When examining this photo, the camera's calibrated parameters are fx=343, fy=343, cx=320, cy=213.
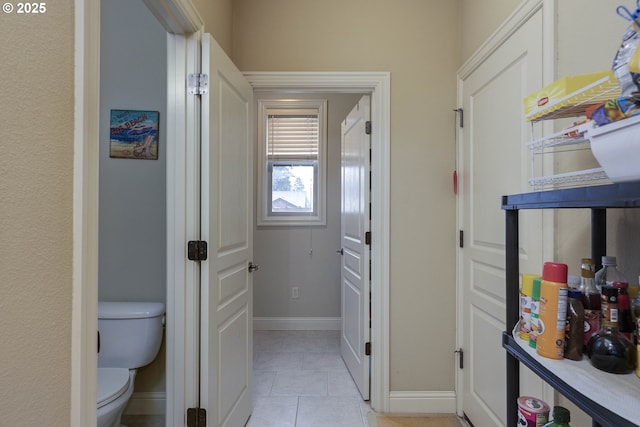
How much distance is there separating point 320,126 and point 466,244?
85.9 inches

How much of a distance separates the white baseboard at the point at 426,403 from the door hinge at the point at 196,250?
1500 mm

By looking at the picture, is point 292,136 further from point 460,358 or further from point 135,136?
point 460,358

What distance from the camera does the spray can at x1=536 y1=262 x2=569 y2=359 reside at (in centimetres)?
81

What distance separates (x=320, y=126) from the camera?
3.70 meters

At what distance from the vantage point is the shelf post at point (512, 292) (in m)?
1.01

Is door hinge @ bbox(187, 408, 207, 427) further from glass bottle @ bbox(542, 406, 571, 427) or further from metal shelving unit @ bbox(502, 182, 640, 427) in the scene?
glass bottle @ bbox(542, 406, 571, 427)

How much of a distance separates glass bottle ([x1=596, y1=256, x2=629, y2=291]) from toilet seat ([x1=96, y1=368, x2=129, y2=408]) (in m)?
1.95

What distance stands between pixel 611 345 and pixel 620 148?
→ 17.1 inches

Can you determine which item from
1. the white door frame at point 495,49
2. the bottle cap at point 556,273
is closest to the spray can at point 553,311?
the bottle cap at point 556,273

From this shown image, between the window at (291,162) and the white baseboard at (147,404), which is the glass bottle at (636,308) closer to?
the white baseboard at (147,404)

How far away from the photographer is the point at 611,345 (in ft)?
2.43

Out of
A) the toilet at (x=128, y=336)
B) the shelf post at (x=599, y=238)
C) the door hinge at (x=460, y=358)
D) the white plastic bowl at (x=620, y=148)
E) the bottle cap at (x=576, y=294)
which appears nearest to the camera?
the white plastic bowl at (x=620, y=148)

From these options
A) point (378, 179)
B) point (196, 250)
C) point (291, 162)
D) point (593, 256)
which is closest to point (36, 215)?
point (196, 250)

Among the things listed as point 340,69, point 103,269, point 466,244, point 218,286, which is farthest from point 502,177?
point 103,269
